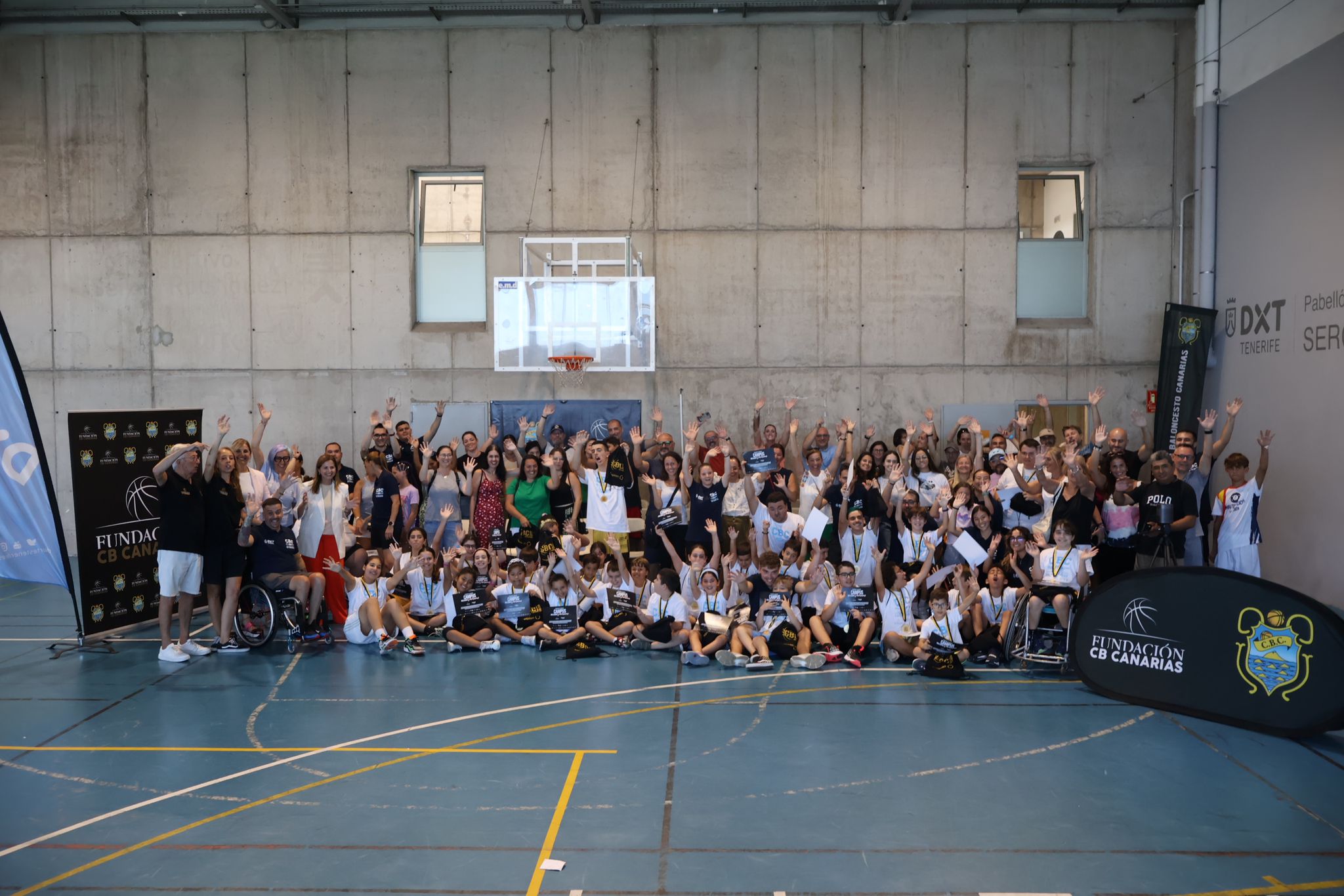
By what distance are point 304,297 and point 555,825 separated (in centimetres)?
1304

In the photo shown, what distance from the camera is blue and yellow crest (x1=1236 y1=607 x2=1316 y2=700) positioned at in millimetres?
8141

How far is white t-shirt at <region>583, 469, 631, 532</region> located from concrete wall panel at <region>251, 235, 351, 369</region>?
21.3 feet

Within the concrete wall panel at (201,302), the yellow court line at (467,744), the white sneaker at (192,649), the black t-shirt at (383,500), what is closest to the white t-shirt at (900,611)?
the yellow court line at (467,744)

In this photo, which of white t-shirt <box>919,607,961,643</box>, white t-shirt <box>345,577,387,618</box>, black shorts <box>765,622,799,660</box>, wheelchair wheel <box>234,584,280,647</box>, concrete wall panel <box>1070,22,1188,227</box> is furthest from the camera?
concrete wall panel <box>1070,22,1188,227</box>

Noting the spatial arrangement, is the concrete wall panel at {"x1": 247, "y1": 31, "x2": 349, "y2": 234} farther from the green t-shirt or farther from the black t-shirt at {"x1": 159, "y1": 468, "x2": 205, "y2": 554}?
the black t-shirt at {"x1": 159, "y1": 468, "x2": 205, "y2": 554}

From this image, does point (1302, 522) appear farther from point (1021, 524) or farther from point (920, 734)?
point (920, 734)

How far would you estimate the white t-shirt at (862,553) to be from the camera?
11.8 metres

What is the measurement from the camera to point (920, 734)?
28.0ft

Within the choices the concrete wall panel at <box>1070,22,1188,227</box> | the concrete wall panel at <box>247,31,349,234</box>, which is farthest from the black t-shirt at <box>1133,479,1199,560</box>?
the concrete wall panel at <box>247,31,349,234</box>

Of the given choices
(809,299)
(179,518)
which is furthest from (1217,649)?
(179,518)

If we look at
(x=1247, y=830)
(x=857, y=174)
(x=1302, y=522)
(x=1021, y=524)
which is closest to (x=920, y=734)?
(x=1247, y=830)

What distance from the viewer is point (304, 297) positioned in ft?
57.0

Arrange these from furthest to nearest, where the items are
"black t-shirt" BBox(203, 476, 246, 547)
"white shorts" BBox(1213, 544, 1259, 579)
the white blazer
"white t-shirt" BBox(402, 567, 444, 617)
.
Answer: the white blazer
"white t-shirt" BBox(402, 567, 444, 617)
"black t-shirt" BBox(203, 476, 246, 547)
"white shorts" BBox(1213, 544, 1259, 579)

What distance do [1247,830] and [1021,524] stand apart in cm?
606
